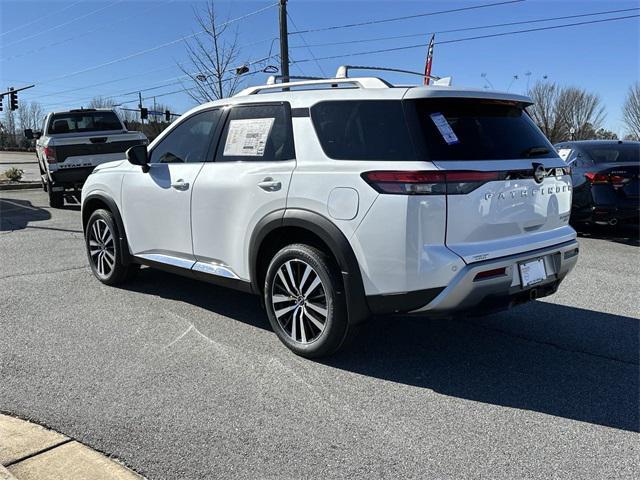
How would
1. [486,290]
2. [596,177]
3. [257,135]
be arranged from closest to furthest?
[486,290], [257,135], [596,177]

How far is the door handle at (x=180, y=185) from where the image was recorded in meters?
4.76

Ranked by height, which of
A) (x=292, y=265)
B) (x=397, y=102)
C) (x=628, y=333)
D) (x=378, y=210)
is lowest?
(x=628, y=333)

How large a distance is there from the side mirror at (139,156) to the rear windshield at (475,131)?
2743 mm

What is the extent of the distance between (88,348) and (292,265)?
1.65 m

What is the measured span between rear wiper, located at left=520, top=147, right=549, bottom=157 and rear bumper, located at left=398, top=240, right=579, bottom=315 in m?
0.65

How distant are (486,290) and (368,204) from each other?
88 cm

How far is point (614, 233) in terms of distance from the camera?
377 inches

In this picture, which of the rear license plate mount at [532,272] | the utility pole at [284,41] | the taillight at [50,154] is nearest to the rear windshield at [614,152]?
the rear license plate mount at [532,272]

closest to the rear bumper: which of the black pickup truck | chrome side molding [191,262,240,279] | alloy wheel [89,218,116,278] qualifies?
chrome side molding [191,262,240,279]

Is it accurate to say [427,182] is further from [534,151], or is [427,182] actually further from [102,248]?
[102,248]

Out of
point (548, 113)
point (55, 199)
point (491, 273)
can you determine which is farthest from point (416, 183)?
point (548, 113)

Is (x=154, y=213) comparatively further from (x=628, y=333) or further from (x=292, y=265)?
(x=628, y=333)

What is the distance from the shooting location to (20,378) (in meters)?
3.72

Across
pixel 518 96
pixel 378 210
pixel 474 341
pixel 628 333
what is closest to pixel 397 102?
pixel 378 210
